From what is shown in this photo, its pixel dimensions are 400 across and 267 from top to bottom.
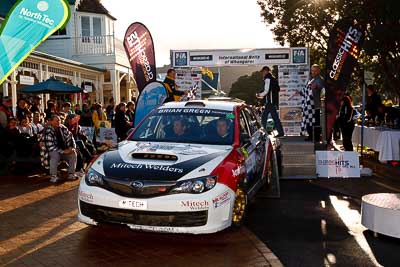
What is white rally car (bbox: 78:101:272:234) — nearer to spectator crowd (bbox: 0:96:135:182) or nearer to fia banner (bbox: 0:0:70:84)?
fia banner (bbox: 0:0:70:84)

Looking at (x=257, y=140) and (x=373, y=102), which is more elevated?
(x=373, y=102)

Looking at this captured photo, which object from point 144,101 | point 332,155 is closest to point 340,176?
point 332,155

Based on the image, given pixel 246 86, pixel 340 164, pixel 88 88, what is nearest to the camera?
pixel 340 164

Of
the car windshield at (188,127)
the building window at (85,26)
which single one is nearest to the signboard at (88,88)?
the building window at (85,26)

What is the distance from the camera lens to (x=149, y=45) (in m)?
13.0

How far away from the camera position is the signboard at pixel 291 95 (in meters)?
15.5

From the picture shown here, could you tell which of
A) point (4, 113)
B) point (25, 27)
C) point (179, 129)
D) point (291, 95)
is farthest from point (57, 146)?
point (291, 95)

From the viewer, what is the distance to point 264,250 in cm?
500

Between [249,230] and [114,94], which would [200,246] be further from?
[114,94]

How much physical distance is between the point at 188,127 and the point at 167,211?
1.86 meters

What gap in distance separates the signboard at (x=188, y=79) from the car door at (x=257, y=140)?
9888 millimetres

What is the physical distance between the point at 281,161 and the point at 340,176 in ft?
4.41

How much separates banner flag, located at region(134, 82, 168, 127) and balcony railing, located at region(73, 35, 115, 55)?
511 inches

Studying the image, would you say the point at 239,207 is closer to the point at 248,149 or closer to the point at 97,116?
the point at 248,149
